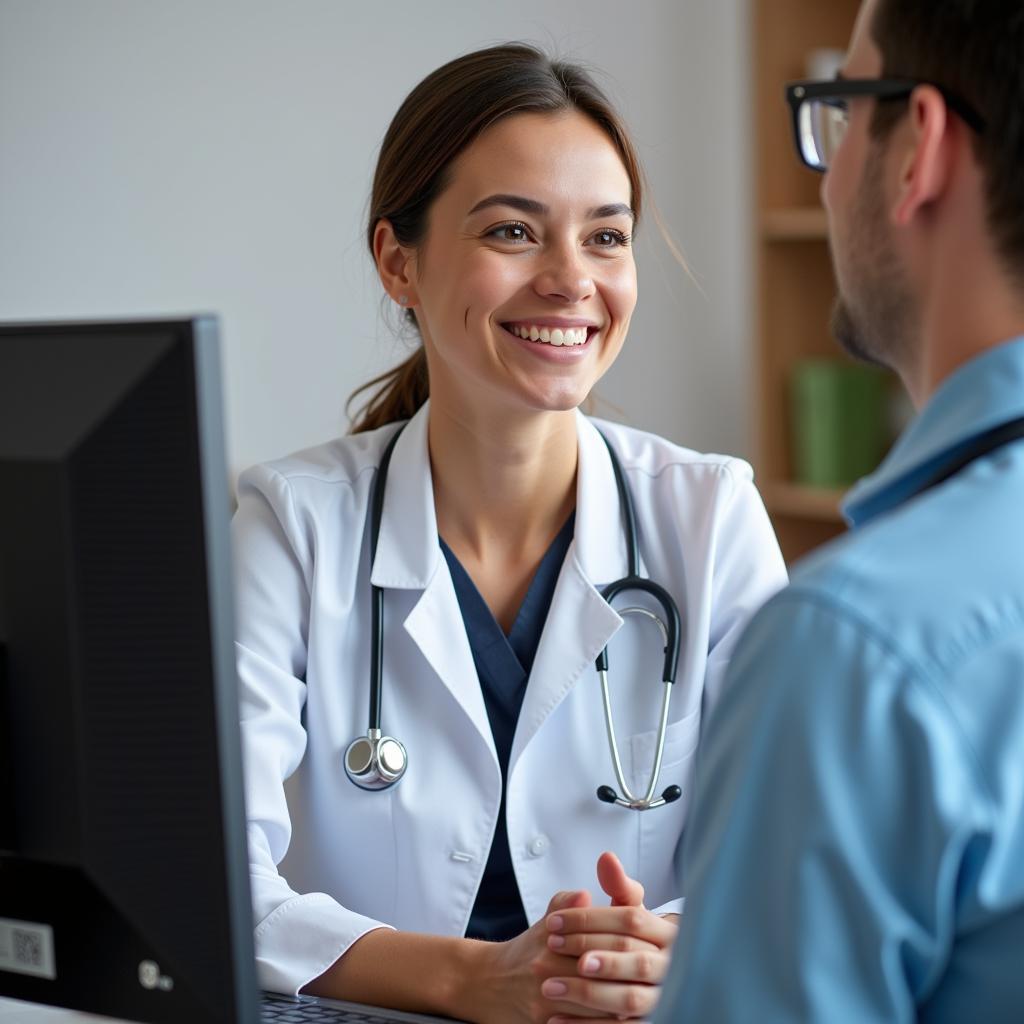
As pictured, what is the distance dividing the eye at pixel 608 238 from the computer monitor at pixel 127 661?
1034mm

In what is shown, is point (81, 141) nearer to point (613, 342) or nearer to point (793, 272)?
point (613, 342)

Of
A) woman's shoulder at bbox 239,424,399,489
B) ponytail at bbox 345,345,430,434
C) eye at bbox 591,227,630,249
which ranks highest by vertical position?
eye at bbox 591,227,630,249

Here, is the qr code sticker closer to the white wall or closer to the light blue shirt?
the light blue shirt

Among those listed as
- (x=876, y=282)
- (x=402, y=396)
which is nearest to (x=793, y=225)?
(x=402, y=396)

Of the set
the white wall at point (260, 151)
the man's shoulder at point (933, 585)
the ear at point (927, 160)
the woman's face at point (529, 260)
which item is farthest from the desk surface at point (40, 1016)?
the white wall at point (260, 151)

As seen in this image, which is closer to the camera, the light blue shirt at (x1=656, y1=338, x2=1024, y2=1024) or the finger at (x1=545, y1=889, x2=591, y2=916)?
the light blue shirt at (x1=656, y1=338, x2=1024, y2=1024)

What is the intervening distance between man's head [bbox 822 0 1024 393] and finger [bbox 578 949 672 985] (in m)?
0.58

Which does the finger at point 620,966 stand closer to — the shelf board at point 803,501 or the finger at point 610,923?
the finger at point 610,923

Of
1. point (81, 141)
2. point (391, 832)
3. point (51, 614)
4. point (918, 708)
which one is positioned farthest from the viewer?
point (81, 141)

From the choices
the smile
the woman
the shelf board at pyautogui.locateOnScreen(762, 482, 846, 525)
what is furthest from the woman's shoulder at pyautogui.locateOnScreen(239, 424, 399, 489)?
the shelf board at pyautogui.locateOnScreen(762, 482, 846, 525)

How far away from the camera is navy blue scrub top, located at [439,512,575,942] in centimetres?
154

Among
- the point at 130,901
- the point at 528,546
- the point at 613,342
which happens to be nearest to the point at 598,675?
the point at 528,546

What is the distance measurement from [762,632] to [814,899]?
5.0 inches

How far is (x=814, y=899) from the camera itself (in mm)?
664
